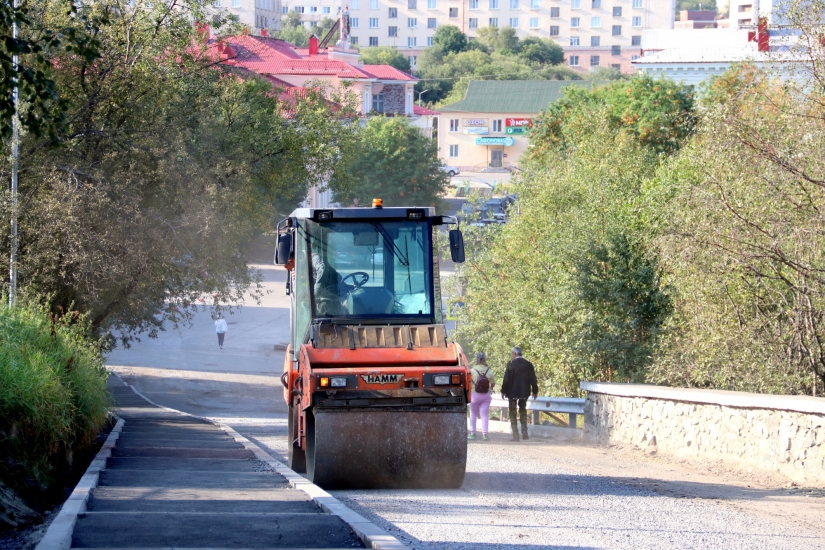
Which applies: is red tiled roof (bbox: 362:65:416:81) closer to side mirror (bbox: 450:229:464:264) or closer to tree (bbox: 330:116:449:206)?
tree (bbox: 330:116:449:206)

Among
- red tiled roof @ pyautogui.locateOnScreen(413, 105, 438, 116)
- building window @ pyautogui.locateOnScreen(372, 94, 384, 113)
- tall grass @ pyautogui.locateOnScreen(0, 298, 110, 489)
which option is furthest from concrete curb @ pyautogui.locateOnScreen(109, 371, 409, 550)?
red tiled roof @ pyautogui.locateOnScreen(413, 105, 438, 116)

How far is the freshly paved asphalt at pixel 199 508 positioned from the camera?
725cm

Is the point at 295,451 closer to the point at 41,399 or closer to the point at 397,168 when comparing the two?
the point at 41,399

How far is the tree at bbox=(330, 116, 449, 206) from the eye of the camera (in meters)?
70.9

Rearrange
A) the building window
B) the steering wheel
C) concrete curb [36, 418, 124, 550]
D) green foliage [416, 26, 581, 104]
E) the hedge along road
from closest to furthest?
1. concrete curb [36, 418, 124, 550]
2. the hedge along road
3. the steering wheel
4. the building window
5. green foliage [416, 26, 581, 104]

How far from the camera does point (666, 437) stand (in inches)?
576

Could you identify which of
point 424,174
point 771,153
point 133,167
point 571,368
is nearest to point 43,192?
point 133,167

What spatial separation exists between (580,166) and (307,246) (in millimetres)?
18831

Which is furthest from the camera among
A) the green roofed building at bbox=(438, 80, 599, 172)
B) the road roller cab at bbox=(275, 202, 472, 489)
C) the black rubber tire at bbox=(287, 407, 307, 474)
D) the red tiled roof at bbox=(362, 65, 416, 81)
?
the green roofed building at bbox=(438, 80, 599, 172)

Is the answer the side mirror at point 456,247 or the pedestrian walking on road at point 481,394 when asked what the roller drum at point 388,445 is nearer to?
the side mirror at point 456,247

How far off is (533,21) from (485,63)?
96.6ft

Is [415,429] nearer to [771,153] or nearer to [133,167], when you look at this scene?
[771,153]

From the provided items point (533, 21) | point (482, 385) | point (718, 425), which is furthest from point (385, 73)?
point (718, 425)

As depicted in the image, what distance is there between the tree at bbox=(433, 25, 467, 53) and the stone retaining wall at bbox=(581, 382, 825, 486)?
133 m
